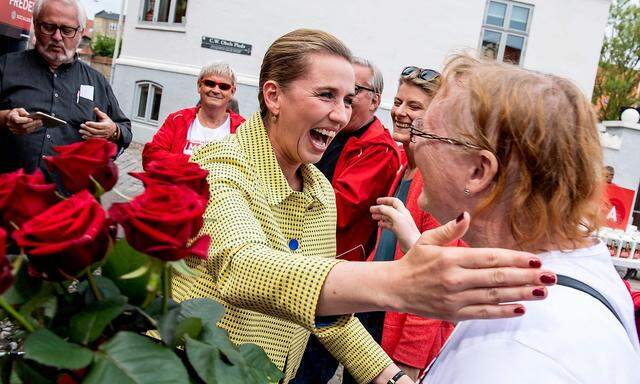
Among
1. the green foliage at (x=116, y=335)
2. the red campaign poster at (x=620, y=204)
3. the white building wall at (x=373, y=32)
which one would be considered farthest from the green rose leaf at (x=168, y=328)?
the white building wall at (x=373, y=32)

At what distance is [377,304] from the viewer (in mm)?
1179

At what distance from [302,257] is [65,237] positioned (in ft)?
2.03

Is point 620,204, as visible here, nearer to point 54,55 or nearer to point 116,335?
point 54,55

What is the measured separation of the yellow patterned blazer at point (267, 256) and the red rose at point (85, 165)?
22 cm

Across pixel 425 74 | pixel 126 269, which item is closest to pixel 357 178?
pixel 425 74

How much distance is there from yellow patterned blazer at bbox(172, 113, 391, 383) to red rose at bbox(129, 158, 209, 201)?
12cm

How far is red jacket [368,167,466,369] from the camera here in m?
2.75

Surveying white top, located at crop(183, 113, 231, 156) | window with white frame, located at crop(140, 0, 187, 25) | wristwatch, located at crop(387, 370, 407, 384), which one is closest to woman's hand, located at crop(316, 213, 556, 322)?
wristwatch, located at crop(387, 370, 407, 384)

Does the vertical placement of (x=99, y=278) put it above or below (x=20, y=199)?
below

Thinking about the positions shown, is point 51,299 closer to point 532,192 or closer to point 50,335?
point 50,335

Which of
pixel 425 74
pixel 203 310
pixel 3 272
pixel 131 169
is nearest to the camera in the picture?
pixel 3 272

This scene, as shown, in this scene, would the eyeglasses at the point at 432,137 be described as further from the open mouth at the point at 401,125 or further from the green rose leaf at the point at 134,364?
the open mouth at the point at 401,125

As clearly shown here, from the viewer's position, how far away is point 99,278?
0.95 meters

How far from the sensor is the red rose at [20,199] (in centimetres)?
85
